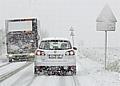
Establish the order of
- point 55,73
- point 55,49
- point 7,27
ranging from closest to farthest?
point 55,49
point 55,73
point 7,27

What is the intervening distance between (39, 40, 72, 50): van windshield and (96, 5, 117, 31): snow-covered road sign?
3.21m

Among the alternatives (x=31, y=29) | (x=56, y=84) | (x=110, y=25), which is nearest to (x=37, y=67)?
(x=56, y=84)

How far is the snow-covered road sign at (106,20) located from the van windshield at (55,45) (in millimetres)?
3208

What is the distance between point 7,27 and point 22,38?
4.90 feet

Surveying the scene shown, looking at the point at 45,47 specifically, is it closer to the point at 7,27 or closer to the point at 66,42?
the point at 66,42

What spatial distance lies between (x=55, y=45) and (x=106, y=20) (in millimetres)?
3921

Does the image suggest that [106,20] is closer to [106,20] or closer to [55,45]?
[106,20]

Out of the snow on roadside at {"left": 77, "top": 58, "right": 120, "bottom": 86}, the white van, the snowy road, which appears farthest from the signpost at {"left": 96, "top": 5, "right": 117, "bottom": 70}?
the snowy road

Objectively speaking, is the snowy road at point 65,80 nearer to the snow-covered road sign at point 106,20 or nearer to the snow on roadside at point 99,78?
the snow on roadside at point 99,78

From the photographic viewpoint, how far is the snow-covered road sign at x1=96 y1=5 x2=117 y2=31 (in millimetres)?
20359

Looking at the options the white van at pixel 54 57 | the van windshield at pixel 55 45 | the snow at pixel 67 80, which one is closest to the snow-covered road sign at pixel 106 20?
the van windshield at pixel 55 45

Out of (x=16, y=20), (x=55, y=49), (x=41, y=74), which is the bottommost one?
(x=41, y=74)

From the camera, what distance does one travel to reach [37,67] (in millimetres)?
18031

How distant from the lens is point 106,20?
20.6 metres
